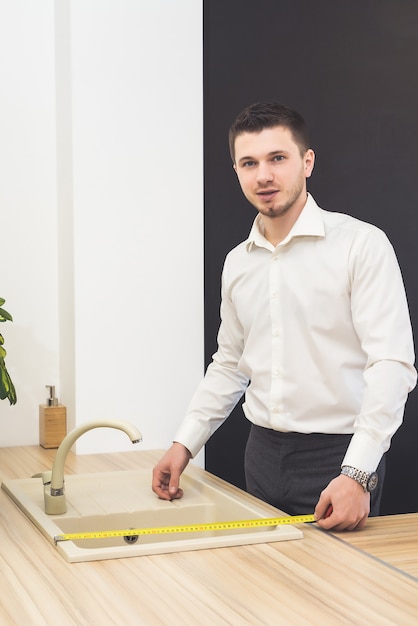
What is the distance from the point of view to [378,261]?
2000mm

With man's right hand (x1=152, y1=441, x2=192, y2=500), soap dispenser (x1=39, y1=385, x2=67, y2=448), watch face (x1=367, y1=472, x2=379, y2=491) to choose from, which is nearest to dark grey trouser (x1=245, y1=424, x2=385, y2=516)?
man's right hand (x1=152, y1=441, x2=192, y2=500)

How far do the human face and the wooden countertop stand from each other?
0.76 meters

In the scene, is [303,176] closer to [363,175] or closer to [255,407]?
[255,407]

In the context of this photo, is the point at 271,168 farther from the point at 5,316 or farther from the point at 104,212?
the point at 5,316

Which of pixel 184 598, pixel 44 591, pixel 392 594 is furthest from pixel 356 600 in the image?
pixel 44 591

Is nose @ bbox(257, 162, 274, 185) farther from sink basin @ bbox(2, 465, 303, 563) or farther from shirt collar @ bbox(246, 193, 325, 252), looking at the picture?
sink basin @ bbox(2, 465, 303, 563)

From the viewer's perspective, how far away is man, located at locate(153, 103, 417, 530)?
79.0 inches

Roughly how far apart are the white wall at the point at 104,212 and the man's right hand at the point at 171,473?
24.5 inches

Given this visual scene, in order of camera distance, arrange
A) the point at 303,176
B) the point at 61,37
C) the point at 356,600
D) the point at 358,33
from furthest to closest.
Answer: the point at 358,33 < the point at 61,37 < the point at 303,176 < the point at 356,600

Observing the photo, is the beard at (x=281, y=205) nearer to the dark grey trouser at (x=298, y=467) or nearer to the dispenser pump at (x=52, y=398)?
the dark grey trouser at (x=298, y=467)

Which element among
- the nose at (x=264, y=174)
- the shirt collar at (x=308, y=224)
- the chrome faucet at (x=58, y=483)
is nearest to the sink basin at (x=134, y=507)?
the chrome faucet at (x=58, y=483)

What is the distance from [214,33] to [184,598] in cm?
209

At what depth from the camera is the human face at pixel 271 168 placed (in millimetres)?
2062

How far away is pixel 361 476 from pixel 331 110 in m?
1.75
